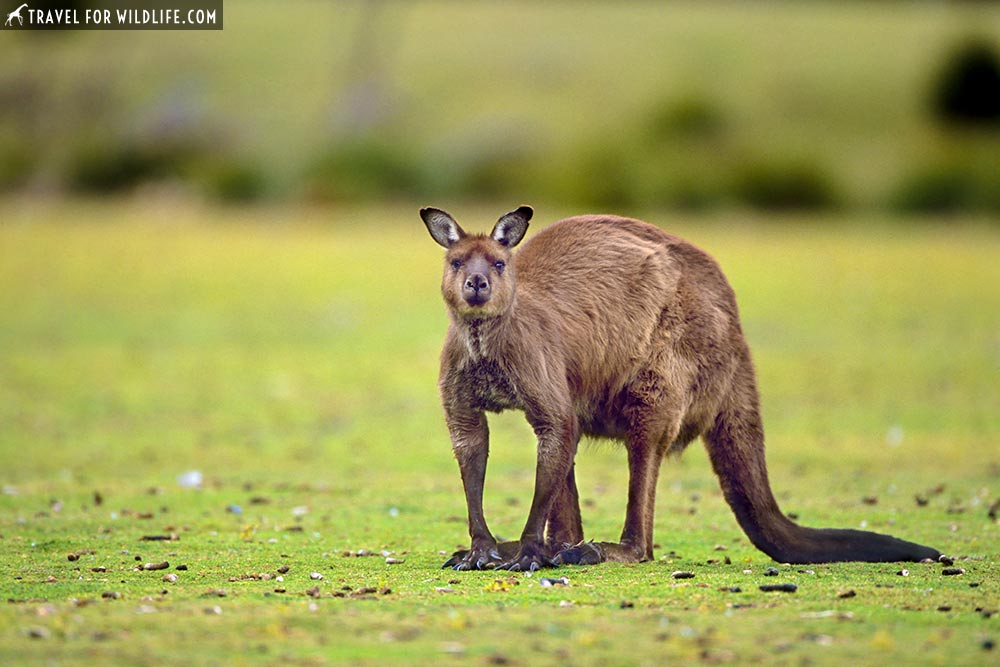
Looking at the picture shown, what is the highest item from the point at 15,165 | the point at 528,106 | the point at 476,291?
the point at 528,106

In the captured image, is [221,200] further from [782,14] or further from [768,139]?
[782,14]

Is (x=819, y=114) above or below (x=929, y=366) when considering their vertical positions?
above

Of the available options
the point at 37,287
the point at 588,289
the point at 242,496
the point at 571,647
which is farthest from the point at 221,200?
the point at 571,647

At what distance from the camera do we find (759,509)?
873 centimetres

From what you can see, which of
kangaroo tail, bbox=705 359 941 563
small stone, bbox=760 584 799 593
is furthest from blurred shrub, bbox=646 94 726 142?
small stone, bbox=760 584 799 593

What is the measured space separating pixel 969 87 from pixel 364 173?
1894 centimetres

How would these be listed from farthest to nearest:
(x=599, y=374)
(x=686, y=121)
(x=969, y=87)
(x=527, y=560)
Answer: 1. (x=686, y=121)
2. (x=969, y=87)
3. (x=599, y=374)
4. (x=527, y=560)

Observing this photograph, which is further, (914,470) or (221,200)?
(221,200)

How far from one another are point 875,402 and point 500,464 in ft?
16.1

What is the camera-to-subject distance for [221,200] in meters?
41.6

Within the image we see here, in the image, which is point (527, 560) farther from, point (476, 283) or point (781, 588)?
point (476, 283)

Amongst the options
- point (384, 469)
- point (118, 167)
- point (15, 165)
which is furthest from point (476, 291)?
point (15, 165)

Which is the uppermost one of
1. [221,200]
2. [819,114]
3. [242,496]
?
[819,114]

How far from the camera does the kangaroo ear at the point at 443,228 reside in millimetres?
8539
